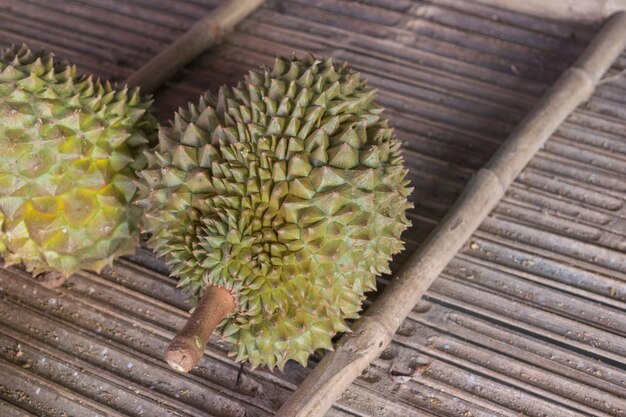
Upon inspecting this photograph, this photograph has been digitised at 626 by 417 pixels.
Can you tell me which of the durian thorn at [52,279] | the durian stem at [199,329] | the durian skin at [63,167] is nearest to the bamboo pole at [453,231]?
the durian stem at [199,329]

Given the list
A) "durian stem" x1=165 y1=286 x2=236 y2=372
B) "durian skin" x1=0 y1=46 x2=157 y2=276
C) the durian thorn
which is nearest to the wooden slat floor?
the durian thorn

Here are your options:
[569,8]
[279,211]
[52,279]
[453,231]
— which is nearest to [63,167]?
[52,279]

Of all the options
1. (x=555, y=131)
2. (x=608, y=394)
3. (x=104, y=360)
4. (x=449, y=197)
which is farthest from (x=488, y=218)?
(x=104, y=360)

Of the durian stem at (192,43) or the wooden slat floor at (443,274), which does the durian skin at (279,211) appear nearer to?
the wooden slat floor at (443,274)

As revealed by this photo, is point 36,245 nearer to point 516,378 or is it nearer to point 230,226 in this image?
point 230,226

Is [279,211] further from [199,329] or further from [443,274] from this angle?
[443,274]
